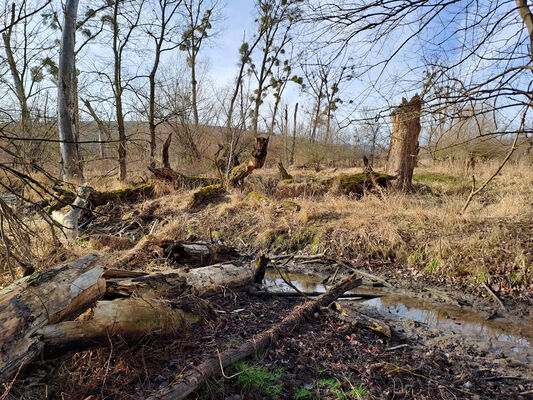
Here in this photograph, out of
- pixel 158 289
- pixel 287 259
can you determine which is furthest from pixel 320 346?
pixel 287 259

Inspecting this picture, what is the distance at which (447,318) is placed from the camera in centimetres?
428

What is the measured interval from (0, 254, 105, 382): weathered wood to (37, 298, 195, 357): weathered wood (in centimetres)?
10

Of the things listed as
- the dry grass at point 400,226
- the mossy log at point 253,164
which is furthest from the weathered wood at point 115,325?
the mossy log at point 253,164

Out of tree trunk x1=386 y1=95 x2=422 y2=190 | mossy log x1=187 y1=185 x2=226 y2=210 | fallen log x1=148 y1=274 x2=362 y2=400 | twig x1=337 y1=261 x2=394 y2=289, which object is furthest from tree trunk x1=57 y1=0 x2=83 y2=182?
tree trunk x1=386 y1=95 x2=422 y2=190

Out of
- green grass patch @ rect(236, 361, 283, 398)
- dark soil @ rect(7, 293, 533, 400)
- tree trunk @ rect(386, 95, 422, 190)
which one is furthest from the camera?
tree trunk @ rect(386, 95, 422, 190)

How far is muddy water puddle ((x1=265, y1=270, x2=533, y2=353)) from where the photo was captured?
3.76m

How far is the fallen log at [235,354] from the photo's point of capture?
211cm

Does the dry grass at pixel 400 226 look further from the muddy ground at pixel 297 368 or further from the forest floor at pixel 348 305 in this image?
the muddy ground at pixel 297 368

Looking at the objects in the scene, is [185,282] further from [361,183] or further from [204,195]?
[361,183]

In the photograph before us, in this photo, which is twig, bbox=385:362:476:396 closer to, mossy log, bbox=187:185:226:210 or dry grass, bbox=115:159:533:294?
dry grass, bbox=115:159:533:294

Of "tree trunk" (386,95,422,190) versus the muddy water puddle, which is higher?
"tree trunk" (386,95,422,190)

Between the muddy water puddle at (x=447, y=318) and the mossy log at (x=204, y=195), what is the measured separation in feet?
16.5

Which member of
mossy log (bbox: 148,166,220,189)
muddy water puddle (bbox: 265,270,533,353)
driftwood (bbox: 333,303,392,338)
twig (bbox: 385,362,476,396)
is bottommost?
muddy water puddle (bbox: 265,270,533,353)

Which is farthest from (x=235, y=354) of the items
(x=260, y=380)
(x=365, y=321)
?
(x=365, y=321)
